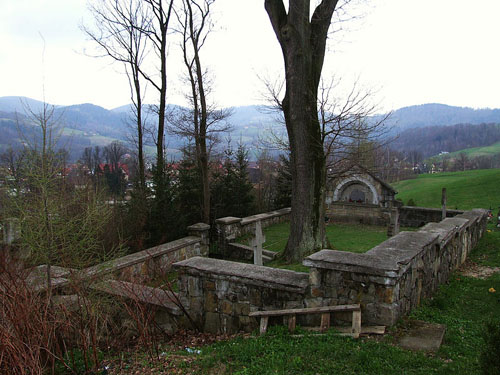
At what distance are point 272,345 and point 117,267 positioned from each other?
16.3ft

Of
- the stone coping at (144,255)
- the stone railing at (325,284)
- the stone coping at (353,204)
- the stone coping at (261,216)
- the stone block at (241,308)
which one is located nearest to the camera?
the stone railing at (325,284)

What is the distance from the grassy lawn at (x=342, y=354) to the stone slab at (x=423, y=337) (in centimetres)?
8

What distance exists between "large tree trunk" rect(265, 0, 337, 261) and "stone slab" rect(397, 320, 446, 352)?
209 inches

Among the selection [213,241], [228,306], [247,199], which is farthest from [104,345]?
[247,199]

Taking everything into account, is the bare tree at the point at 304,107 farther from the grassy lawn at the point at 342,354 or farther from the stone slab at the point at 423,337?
the stone slab at the point at 423,337

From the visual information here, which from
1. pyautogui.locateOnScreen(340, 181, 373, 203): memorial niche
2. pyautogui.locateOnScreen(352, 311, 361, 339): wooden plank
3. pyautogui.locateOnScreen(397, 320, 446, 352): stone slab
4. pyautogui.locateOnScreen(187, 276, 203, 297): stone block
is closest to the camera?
pyautogui.locateOnScreen(397, 320, 446, 352): stone slab

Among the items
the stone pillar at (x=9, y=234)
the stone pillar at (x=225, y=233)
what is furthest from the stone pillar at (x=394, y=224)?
the stone pillar at (x=9, y=234)

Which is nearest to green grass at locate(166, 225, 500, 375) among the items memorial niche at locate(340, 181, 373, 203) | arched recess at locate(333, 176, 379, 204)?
arched recess at locate(333, 176, 379, 204)

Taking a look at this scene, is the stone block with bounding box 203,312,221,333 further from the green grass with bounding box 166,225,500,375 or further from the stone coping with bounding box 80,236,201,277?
the stone coping with bounding box 80,236,201,277

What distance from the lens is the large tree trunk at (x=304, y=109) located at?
9539 millimetres

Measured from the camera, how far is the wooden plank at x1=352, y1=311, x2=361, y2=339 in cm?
426

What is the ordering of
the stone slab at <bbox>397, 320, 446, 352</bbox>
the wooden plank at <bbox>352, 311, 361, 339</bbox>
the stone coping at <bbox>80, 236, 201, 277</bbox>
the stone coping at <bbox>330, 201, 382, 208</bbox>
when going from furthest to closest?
the stone coping at <bbox>330, 201, 382, 208</bbox> < the stone coping at <bbox>80, 236, 201, 277</bbox> < the wooden plank at <bbox>352, 311, 361, 339</bbox> < the stone slab at <bbox>397, 320, 446, 352</bbox>

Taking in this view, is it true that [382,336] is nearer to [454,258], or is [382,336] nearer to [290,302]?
[290,302]

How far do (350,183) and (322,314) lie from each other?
15.0 metres
